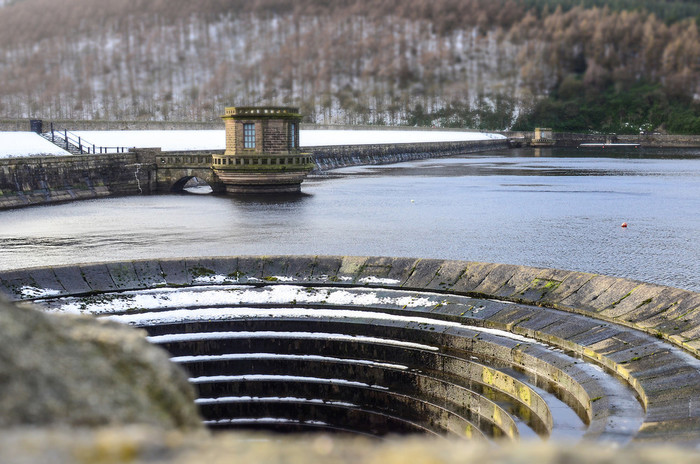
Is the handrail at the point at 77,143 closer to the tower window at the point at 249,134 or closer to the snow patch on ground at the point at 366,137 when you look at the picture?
the tower window at the point at 249,134

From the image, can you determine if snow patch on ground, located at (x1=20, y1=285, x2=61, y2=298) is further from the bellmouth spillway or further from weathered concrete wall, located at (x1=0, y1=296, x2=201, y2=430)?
weathered concrete wall, located at (x1=0, y1=296, x2=201, y2=430)

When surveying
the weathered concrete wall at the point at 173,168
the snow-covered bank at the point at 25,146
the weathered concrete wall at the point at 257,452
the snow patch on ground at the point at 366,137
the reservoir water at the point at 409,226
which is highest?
the snow patch on ground at the point at 366,137

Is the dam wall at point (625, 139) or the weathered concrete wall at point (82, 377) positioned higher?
the dam wall at point (625, 139)

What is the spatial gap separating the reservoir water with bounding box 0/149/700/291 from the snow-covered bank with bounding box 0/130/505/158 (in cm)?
1049

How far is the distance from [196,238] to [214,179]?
24.2m

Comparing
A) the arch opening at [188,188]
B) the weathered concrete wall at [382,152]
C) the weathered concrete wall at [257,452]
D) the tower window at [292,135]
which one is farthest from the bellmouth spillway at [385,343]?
the weathered concrete wall at [382,152]

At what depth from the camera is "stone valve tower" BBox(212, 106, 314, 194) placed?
53.8 metres

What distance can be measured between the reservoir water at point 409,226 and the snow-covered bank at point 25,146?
7231 millimetres

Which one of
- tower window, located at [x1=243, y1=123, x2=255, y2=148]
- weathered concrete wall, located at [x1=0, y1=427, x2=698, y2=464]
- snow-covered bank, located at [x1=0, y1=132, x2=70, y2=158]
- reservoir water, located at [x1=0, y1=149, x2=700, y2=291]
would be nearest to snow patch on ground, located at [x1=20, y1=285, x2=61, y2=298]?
reservoir water, located at [x1=0, y1=149, x2=700, y2=291]

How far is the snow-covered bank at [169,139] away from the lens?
57722mm

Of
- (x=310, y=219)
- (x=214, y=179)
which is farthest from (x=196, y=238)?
(x=214, y=179)

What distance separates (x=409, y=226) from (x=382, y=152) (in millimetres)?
66701

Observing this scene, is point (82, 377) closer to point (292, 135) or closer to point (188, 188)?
point (292, 135)

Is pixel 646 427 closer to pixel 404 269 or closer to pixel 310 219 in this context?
pixel 404 269
